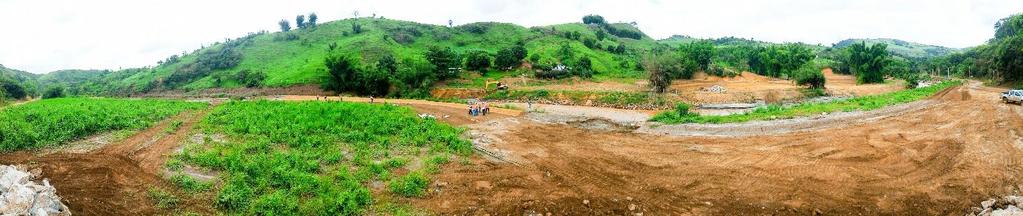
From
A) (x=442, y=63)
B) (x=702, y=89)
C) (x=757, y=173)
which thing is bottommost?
(x=757, y=173)

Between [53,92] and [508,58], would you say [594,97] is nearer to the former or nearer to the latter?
[508,58]

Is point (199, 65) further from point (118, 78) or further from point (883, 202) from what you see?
point (883, 202)

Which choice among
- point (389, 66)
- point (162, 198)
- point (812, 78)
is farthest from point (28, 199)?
point (812, 78)

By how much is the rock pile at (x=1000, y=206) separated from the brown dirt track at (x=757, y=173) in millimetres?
330

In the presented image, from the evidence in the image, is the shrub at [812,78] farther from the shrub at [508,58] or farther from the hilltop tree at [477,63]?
the hilltop tree at [477,63]

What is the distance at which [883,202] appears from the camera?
14719 mm

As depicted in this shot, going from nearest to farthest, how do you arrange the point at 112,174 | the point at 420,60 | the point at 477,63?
1. the point at 112,174
2. the point at 420,60
3. the point at 477,63

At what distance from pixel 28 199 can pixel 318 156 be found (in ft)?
28.7

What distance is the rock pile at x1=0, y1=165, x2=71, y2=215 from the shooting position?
12953 millimetres

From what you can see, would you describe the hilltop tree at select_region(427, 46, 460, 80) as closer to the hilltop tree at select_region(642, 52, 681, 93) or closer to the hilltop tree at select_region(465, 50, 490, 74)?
the hilltop tree at select_region(465, 50, 490, 74)

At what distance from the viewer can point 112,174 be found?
1831cm

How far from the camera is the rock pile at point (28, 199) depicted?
42.5 ft

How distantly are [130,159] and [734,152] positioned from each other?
22.9m

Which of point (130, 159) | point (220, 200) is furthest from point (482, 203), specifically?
point (130, 159)
